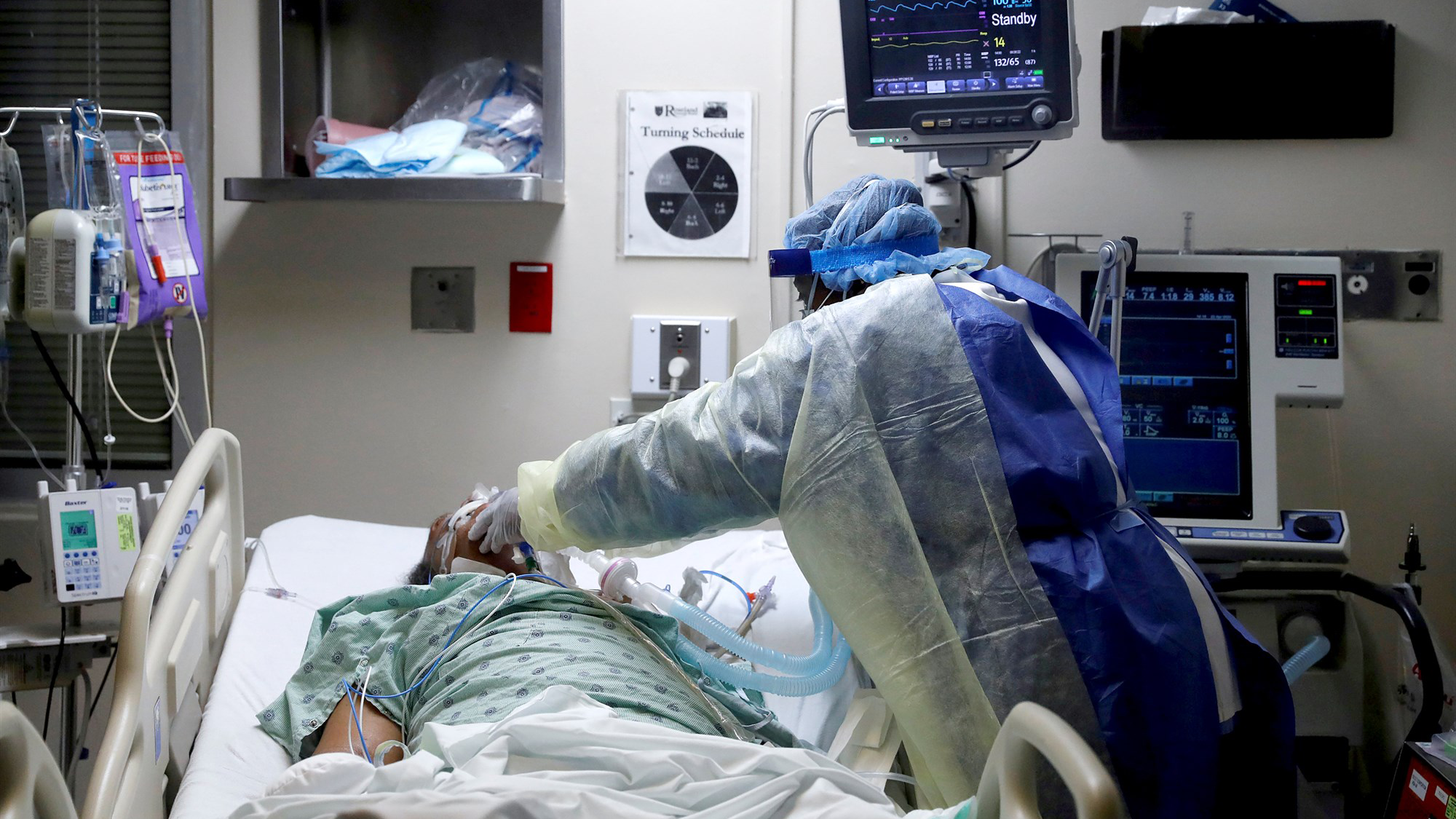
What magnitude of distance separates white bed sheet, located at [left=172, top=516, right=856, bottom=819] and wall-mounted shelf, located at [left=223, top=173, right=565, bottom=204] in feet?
2.23

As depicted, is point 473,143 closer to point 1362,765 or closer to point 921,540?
point 921,540

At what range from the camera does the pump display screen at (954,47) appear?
5.97 feet

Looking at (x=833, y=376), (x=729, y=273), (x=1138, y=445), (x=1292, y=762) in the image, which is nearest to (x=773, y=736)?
(x=833, y=376)

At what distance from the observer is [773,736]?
1.46 metres

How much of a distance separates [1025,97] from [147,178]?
1623mm

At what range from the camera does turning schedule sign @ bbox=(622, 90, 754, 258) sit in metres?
2.38

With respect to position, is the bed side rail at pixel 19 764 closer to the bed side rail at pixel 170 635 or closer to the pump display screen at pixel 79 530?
the bed side rail at pixel 170 635

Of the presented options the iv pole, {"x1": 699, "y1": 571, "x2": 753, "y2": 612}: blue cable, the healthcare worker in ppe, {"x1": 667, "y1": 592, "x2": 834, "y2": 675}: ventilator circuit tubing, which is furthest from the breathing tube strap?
the iv pole

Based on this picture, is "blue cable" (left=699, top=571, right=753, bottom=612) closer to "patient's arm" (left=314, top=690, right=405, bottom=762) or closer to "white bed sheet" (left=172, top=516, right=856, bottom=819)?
"white bed sheet" (left=172, top=516, right=856, bottom=819)

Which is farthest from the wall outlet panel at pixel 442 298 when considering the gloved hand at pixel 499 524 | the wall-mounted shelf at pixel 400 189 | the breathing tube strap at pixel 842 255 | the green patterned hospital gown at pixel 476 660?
the breathing tube strap at pixel 842 255

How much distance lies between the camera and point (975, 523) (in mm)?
1288

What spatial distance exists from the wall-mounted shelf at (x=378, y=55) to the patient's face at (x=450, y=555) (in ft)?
2.87

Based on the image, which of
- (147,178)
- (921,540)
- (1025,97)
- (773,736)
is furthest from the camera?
(147,178)

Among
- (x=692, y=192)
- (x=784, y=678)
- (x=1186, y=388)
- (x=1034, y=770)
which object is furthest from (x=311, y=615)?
(x=1186, y=388)
